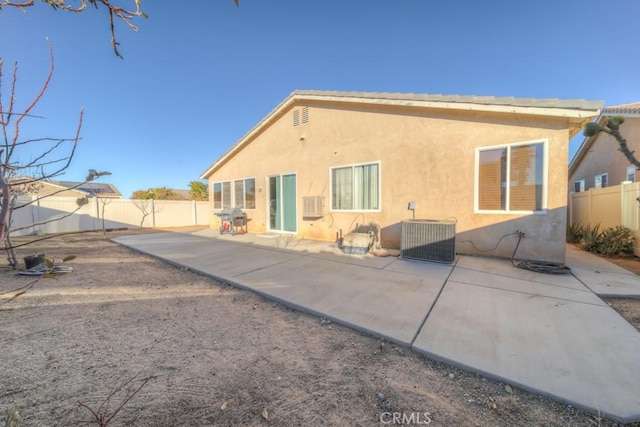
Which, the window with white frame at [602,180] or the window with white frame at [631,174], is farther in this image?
the window with white frame at [602,180]

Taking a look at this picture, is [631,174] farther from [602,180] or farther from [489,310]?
[489,310]

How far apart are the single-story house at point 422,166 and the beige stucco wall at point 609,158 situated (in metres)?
5.54

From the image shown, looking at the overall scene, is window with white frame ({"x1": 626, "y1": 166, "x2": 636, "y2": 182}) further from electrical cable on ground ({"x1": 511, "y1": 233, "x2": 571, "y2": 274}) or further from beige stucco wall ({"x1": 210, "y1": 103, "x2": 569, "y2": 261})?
electrical cable on ground ({"x1": 511, "y1": 233, "x2": 571, "y2": 274})

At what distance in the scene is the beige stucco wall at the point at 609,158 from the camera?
8.27 metres

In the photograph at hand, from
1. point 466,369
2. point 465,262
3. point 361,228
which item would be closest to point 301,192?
point 361,228

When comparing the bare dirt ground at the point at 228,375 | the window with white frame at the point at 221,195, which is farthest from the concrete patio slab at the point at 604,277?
the window with white frame at the point at 221,195

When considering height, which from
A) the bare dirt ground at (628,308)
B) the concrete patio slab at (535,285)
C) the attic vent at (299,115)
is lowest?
the bare dirt ground at (628,308)

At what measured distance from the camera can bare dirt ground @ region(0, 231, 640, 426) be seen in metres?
1.68

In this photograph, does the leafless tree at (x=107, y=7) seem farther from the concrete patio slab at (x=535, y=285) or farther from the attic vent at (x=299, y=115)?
the attic vent at (x=299, y=115)

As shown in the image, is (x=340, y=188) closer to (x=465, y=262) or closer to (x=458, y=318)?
(x=465, y=262)

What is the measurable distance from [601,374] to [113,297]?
5665 mm

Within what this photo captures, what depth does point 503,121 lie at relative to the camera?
18.3 ft

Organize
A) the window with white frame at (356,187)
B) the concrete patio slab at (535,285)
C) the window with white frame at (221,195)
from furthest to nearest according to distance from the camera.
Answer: the window with white frame at (221,195) < the window with white frame at (356,187) < the concrete patio slab at (535,285)

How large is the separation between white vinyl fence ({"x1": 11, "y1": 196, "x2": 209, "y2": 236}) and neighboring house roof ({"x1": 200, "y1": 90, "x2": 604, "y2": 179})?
12105 mm
